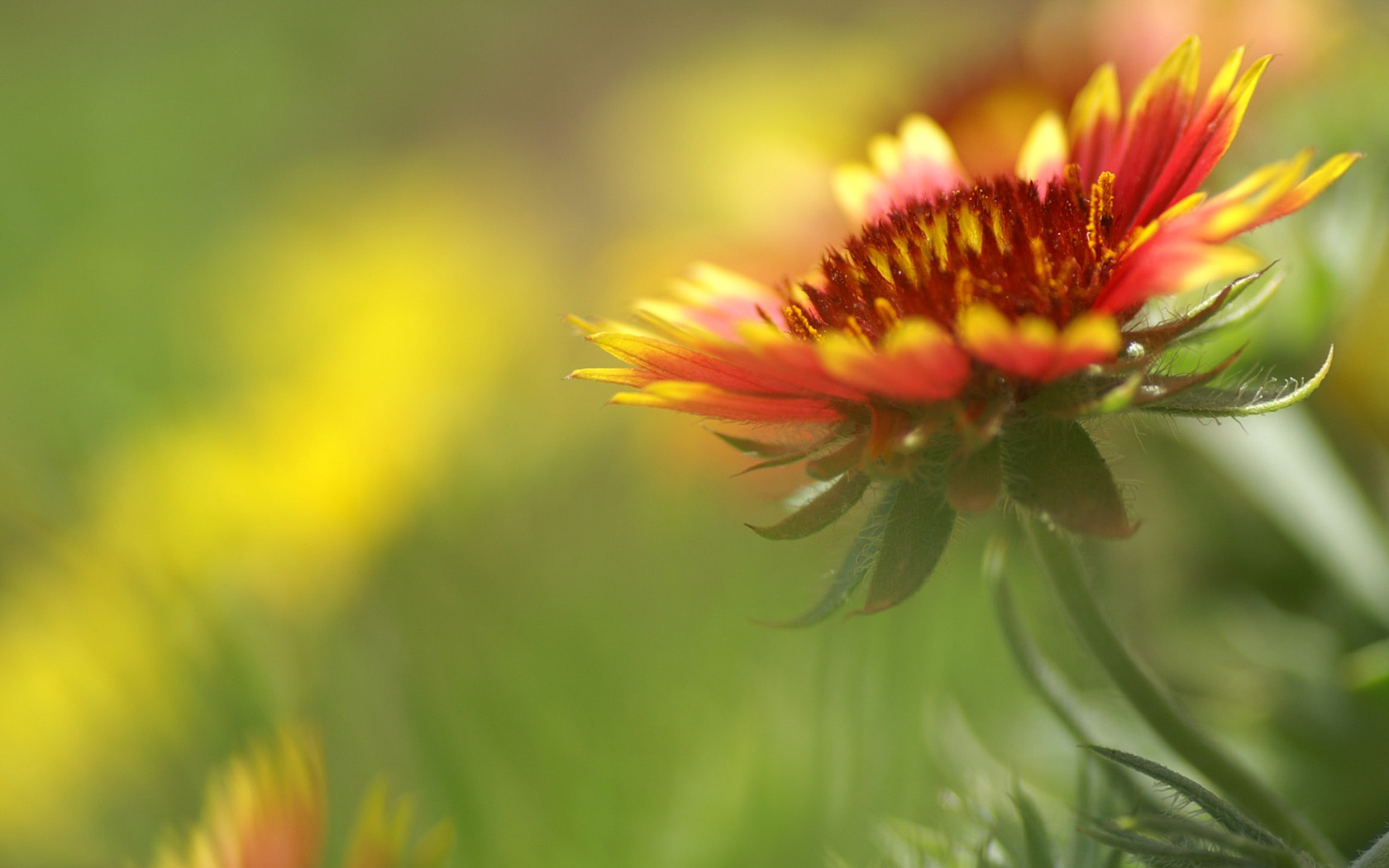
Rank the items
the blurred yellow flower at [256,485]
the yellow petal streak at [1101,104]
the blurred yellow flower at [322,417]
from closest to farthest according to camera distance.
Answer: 1. the yellow petal streak at [1101,104]
2. the blurred yellow flower at [256,485]
3. the blurred yellow flower at [322,417]

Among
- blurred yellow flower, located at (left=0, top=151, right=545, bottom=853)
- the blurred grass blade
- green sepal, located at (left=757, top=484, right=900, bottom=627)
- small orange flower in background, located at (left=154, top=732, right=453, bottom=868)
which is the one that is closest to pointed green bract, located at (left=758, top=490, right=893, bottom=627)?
green sepal, located at (left=757, top=484, right=900, bottom=627)

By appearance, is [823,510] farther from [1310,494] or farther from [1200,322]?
[1310,494]

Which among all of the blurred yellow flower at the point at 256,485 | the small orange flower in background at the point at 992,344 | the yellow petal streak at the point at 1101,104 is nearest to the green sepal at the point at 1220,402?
the small orange flower in background at the point at 992,344

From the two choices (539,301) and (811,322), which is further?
(539,301)

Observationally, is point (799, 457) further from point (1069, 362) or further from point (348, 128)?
point (348, 128)

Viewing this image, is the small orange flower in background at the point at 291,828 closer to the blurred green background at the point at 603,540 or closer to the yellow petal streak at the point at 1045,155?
the blurred green background at the point at 603,540

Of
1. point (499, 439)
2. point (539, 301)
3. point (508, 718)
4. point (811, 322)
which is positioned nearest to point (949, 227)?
point (811, 322)

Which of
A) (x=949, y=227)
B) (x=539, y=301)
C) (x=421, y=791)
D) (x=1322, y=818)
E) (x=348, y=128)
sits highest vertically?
(x=348, y=128)
